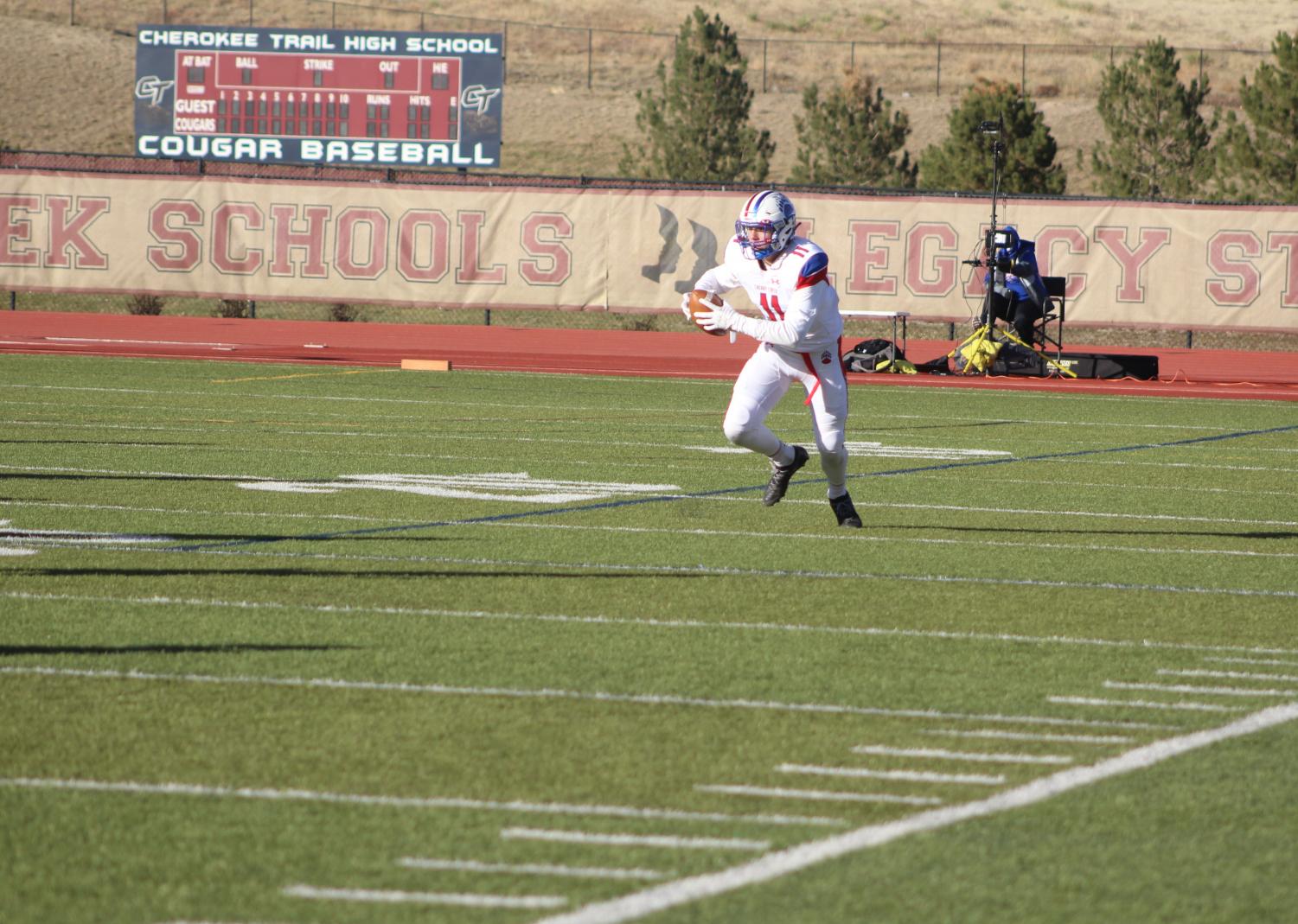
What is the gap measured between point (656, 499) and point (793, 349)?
1.47 m

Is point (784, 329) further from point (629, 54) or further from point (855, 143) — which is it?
point (629, 54)

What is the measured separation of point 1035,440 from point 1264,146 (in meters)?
26.2

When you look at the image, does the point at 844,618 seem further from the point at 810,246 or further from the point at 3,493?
the point at 3,493

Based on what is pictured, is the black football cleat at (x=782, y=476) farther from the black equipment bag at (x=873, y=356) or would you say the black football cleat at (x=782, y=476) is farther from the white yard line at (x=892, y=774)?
the black equipment bag at (x=873, y=356)

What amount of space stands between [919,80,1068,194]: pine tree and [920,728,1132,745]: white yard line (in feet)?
121

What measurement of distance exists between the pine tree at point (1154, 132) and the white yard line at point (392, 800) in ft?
140

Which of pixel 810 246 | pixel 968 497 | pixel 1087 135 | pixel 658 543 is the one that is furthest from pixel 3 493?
pixel 1087 135

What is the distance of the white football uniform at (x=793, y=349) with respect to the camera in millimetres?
11562

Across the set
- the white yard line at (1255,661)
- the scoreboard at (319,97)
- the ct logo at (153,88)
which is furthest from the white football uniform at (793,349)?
the ct logo at (153,88)

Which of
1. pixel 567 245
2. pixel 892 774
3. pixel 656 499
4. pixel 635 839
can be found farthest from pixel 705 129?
pixel 635 839

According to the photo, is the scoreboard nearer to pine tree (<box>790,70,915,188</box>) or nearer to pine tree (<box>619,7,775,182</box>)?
pine tree (<box>619,7,775,182</box>)

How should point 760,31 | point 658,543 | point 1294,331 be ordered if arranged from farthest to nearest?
point 760,31, point 1294,331, point 658,543

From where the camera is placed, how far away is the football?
11812 millimetres

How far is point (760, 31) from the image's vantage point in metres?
89.3
